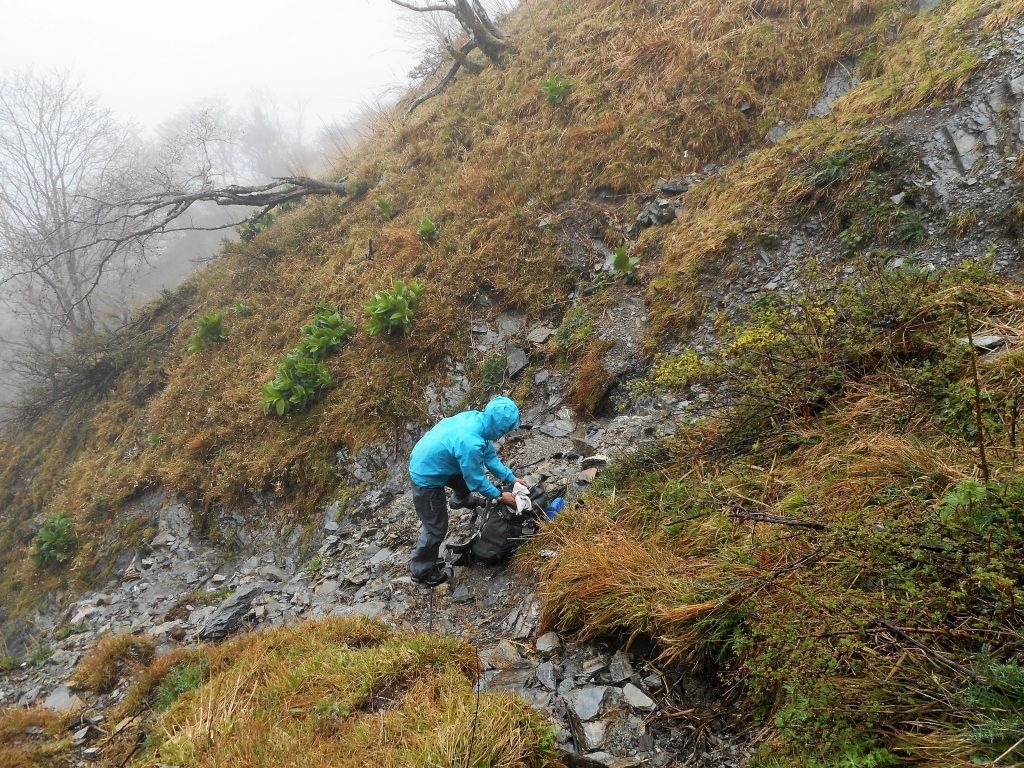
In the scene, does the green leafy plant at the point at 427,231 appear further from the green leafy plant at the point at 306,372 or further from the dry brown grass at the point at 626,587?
the dry brown grass at the point at 626,587

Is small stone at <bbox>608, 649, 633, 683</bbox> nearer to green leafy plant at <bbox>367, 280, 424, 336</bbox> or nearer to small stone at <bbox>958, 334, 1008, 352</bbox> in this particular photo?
small stone at <bbox>958, 334, 1008, 352</bbox>

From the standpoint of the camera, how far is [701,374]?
4.69 metres

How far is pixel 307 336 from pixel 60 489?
240 inches

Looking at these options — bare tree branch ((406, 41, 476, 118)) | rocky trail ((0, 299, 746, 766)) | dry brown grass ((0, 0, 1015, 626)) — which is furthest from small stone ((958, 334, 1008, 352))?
bare tree branch ((406, 41, 476, 118))

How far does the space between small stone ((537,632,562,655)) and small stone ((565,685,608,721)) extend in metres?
0.39

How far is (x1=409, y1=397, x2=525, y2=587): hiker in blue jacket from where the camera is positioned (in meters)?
4.27

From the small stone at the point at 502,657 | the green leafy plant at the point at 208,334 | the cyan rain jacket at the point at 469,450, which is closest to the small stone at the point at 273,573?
the cyan rain jacket at the point at 469,450

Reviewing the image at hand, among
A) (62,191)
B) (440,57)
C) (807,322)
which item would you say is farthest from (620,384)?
(62,191)

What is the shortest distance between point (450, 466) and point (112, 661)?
3872mm

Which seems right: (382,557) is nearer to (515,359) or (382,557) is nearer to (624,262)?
(515,359)

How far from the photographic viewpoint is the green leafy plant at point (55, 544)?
7930 millimetres

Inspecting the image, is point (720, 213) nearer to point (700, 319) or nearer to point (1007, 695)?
point (700, 319)

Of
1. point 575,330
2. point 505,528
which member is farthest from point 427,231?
point 505,528

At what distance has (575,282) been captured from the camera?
22.5ft
